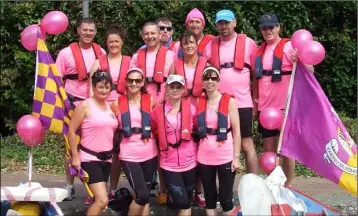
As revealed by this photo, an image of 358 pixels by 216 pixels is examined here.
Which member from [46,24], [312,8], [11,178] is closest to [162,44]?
[46,24]

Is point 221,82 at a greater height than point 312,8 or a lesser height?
lesser

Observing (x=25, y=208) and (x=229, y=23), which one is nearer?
(x=25, y=208)

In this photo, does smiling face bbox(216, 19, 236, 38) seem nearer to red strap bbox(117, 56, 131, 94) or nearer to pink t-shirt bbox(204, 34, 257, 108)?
pink t-shirt bbox(204, 34, 257, 108)

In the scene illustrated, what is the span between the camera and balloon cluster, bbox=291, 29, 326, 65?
5.77 metres

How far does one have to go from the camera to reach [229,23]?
6.30 m

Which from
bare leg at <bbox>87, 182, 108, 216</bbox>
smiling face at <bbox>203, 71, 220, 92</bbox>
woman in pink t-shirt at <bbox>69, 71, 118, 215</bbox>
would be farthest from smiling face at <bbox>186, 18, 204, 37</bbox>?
bare leg at <bbox>87, 182, 108, 216</bbox>

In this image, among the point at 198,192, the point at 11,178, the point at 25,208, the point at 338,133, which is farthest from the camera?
the point at 11,178

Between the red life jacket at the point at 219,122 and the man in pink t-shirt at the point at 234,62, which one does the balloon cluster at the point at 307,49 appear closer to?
the man in pink t-shirt at the point at 234,62

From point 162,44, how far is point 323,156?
2094 mm

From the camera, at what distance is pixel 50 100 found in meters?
5.98

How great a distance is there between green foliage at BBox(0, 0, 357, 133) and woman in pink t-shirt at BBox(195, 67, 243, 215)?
13.1 ft

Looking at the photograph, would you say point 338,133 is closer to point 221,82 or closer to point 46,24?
point 221,82

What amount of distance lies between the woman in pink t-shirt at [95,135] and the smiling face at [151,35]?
2.30 ft

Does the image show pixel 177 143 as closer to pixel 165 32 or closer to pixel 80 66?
pixel 80 66
